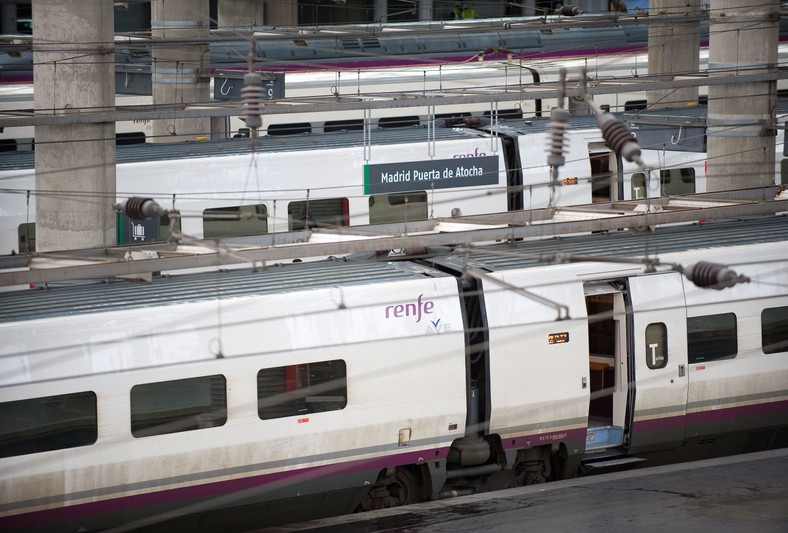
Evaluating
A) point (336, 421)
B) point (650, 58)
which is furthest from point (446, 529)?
point (650, 58)

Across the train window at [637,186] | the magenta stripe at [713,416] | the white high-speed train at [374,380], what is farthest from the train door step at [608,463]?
the train window at [637,186]

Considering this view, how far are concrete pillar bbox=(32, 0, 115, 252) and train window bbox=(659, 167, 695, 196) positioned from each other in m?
10.3

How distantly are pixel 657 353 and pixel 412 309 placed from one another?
3.03 m

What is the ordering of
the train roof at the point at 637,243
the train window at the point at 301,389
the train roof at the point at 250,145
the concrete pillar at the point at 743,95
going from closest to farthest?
the train window at the point at 301,389
the train roof at the point at 637,243
the concrete pillar at the point at 743,95
the train roof at the point at 250,145

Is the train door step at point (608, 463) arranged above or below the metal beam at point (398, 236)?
below

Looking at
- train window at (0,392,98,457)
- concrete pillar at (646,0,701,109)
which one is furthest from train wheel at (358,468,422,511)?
concrete pillar at (646,0,701,109)

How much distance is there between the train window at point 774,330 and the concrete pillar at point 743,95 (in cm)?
443

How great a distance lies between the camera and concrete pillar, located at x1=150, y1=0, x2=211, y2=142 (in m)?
22.3

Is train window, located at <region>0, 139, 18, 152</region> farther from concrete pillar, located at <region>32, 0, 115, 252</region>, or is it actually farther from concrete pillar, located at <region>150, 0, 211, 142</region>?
concrete pillar, located at <region>32, 0, 115, 252</region>

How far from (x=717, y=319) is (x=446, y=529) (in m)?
4.46

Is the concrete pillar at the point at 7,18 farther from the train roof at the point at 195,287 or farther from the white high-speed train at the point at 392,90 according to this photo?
the train roof at the point at 195,287

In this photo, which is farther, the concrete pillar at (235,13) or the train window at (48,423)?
the concrete pillar at (235,13)

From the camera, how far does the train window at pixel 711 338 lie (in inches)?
515

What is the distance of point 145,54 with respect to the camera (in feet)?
90.3
